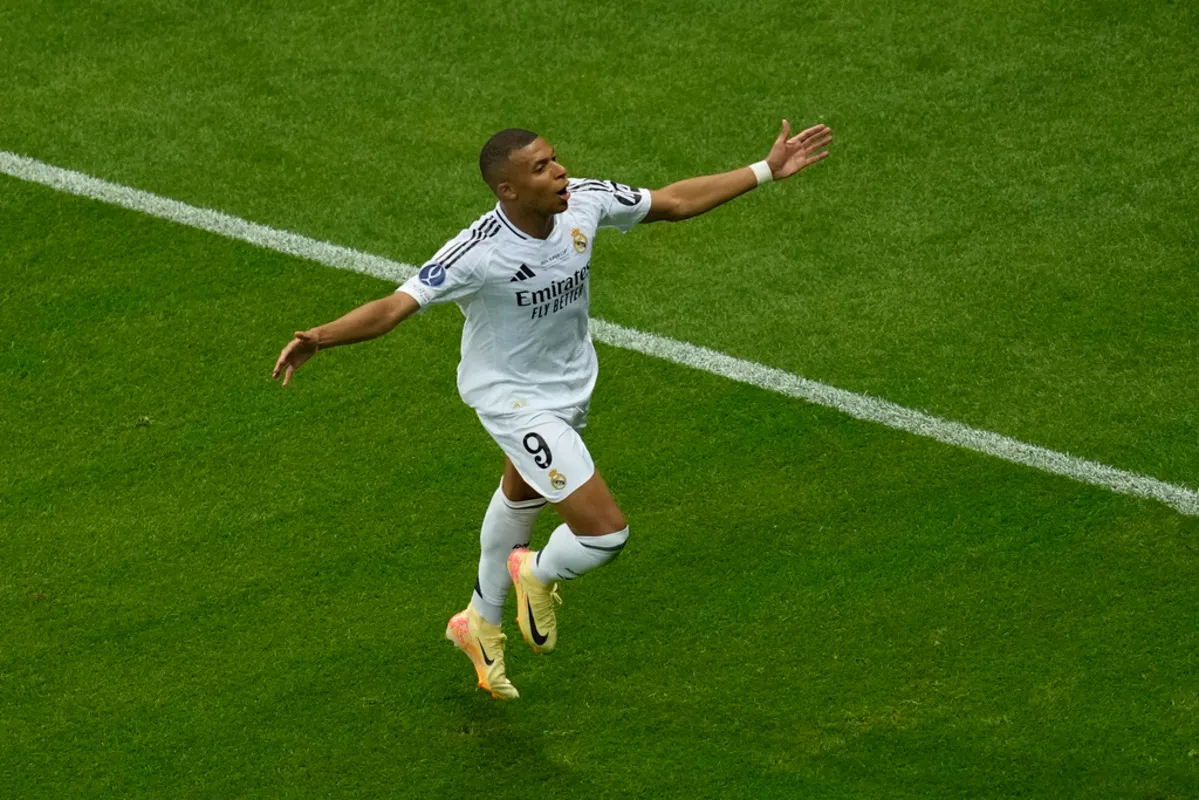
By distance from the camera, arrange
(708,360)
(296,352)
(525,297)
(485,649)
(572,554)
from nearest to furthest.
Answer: (296,352) < (525,297) < (572,554) < (485,649) < (708,360)

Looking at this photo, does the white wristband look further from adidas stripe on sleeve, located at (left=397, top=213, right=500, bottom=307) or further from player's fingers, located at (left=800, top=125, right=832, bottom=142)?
adidas stripe on sleeve, located at (left=397, top=213, right=500, bottom=307)

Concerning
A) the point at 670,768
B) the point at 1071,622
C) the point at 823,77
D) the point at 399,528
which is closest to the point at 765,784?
the point at 670,768

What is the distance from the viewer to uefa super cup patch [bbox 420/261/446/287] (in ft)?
20.0

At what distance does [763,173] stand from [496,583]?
1969mm

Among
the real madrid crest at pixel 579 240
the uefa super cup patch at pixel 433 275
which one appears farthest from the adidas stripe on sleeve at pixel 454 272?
the real madrid crest at pixel 579 240

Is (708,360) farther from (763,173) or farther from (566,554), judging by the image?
(566,554)

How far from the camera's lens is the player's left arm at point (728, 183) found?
6801 mm

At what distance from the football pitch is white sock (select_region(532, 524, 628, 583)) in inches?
23.9

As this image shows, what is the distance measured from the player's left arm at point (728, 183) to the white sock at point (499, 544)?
1249 mm

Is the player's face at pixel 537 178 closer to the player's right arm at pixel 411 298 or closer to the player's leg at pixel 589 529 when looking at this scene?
the player's right arm at pixel 411 298

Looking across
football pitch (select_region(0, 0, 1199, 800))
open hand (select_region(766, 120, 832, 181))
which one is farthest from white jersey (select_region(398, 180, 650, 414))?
football pitch (select_region(0, 0, 1199, 800))

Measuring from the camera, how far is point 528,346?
253 inches

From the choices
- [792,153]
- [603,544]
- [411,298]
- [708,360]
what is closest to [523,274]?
[411,298]

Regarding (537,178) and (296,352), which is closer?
(296,352)
